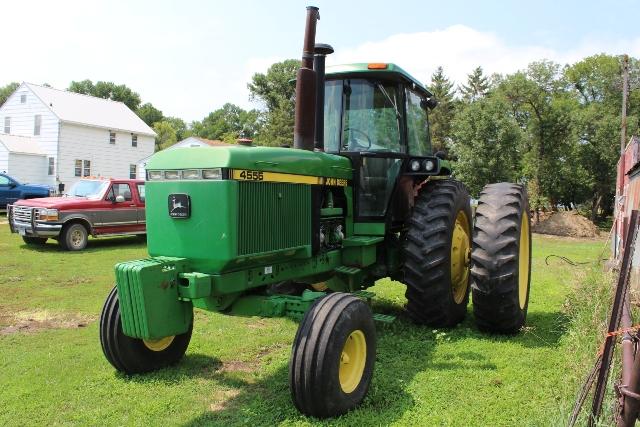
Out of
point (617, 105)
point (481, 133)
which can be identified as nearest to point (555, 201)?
point (481, 133)

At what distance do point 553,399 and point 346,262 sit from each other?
2294mm

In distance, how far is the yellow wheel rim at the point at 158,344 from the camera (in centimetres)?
443

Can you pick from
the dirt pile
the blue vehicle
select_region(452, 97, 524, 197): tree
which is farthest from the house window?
the dirt pile

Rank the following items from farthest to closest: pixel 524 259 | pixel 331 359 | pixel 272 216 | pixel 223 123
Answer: pixel 223 123
pixel 524 259
pixel 272 216
pixel 331 359

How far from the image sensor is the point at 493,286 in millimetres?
5273

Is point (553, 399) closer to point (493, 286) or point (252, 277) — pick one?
point (493, 286)

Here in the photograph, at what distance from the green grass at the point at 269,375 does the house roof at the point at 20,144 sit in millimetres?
23892

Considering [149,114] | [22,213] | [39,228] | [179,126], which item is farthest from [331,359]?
[179,126]

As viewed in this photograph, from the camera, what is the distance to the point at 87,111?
30.8 metres

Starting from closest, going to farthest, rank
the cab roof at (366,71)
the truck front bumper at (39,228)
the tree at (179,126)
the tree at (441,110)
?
the cab roof at (366,71) < the truck front bumper at (39,228) < the tree at (441,110) < the tree at (179,126)

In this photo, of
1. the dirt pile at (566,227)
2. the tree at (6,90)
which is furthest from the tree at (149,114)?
the dirt pile at (566,227)

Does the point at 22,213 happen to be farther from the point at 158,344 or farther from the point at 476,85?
the point at 476,85

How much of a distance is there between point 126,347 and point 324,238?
196 cm

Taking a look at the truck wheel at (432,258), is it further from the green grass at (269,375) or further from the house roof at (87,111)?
the house roof at (87,111)
